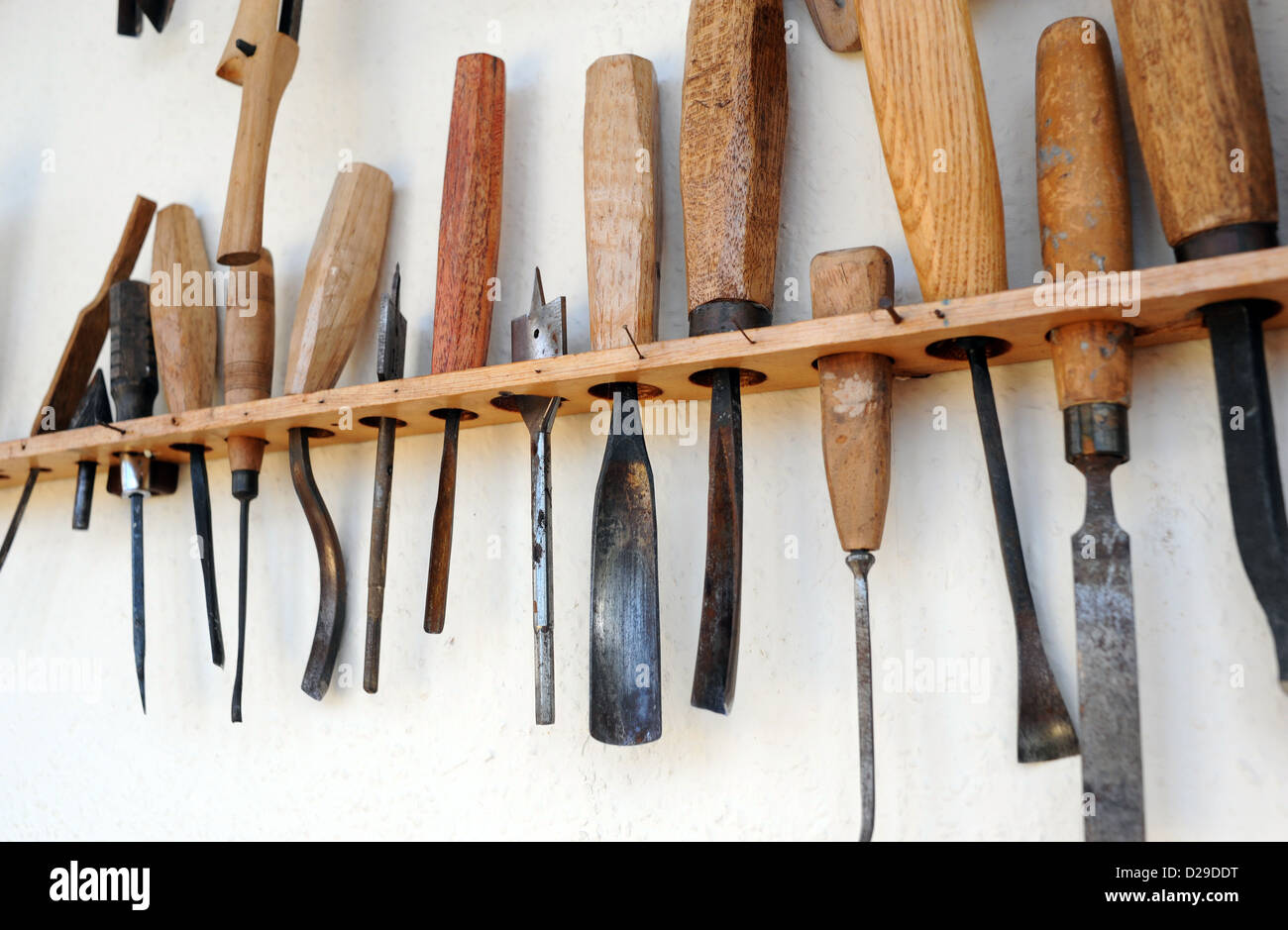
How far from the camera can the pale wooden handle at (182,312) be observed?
112 cm

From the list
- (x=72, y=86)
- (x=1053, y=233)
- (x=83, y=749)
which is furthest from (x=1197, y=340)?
(x=72, y=86)

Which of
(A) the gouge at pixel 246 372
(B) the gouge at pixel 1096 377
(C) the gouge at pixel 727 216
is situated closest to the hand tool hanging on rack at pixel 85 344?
(A) the gouge at pixel 246 372

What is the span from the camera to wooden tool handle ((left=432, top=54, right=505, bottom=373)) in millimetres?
944

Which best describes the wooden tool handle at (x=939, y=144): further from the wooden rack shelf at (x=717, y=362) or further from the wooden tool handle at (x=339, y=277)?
the wooden tool handle at (x=339, y=277)

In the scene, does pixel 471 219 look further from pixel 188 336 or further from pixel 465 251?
pixel 188 336

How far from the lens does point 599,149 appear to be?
904 millimetres

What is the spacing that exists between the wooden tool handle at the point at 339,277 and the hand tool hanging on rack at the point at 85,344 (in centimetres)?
31

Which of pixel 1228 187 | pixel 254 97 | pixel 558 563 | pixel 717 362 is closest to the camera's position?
pixel 1228 187

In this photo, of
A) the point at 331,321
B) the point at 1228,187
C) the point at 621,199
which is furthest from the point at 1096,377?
the point at 331,321

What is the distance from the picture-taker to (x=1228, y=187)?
0.66 metres

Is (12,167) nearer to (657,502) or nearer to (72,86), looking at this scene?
(72,86)

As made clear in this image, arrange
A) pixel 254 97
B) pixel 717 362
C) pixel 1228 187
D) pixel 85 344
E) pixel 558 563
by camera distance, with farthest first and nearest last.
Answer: pixel 85 344 < pixel 254 97 < pixel 558 563 < pixel 717 362 < pixel 1228 187

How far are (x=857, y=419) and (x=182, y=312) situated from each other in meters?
0.79
